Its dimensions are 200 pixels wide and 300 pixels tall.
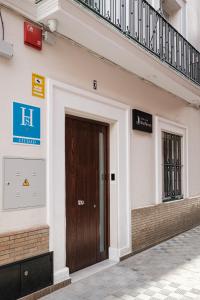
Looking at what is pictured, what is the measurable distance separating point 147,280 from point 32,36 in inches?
148

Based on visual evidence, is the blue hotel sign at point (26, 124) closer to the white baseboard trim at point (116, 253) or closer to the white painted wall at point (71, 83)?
the white painted wall at point (71, 83)

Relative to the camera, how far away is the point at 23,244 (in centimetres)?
374

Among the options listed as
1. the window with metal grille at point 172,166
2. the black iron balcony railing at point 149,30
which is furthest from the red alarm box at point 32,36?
the window with metal grille at point 172,166

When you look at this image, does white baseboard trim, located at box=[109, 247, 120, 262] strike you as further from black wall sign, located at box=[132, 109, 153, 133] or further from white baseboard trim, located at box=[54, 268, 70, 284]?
black wall sign, located at box=[132, 109, 153, 133]

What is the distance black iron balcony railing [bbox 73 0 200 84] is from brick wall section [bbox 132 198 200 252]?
3083mm

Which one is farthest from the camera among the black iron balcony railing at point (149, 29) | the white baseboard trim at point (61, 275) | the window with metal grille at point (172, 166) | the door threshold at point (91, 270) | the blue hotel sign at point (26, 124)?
the window with metal grille at point (172, 166)

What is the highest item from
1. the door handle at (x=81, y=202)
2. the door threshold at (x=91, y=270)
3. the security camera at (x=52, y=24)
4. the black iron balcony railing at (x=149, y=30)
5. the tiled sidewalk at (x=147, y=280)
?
the black iron balcony railing at (x=149, y=30)

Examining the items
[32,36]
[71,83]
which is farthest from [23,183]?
[32,36]

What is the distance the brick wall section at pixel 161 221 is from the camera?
5.98 m

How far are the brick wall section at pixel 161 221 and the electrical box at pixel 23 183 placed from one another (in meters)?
2.42

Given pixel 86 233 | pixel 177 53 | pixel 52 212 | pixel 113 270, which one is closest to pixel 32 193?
pixel 52 212

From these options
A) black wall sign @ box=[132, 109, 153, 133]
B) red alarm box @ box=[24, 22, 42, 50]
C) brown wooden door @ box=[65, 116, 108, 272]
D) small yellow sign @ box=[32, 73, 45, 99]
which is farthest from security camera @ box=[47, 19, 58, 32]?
black wall sign @ box=[132, 109, 153, 133]

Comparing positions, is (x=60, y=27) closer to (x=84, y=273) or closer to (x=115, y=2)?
(x=115, y=2)

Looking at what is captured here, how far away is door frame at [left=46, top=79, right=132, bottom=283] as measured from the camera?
13.7 ft
